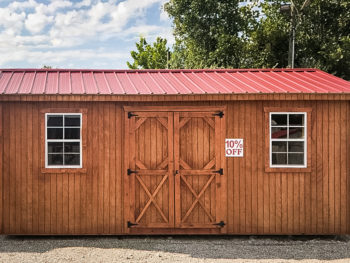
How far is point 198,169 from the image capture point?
845cm

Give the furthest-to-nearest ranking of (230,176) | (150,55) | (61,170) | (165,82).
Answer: (150,55) < (165,82) < (230,176) < (61,170)

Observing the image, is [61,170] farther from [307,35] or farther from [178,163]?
[307,35]

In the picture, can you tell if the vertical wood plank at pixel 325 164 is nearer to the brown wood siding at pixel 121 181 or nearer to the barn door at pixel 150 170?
the brown wood siding at pixel 121 181

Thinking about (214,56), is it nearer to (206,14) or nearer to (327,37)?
(206,14)

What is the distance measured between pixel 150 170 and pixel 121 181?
68cm

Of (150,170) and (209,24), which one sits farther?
(209,24)

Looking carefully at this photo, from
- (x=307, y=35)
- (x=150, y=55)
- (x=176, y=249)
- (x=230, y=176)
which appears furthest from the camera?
(x=150, y=55)

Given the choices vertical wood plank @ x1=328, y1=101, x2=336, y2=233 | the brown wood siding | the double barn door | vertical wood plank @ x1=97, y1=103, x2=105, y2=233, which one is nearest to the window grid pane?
the brown wood siding

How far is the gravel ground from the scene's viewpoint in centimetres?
717

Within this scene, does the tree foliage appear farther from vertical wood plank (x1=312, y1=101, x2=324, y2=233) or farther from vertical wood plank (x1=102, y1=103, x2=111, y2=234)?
vertical wood plank (x1=102, y1=103, x2=111, y2=234)

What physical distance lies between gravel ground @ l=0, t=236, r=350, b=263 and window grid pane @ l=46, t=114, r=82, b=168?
1670 millimetres

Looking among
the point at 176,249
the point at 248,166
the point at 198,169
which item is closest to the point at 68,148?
the point at 198,169

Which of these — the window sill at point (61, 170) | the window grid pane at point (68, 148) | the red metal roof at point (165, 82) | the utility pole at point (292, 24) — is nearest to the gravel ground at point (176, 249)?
the window sill at point (61, 170)

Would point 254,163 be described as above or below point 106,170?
above
